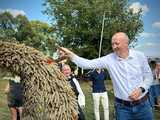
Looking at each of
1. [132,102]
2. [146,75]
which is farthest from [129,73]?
[132,102]

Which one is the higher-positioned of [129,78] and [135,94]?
[129,78]

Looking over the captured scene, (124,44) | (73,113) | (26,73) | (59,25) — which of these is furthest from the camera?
(59,25)

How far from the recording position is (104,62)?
14.8 feet

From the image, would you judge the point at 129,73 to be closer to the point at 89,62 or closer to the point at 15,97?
the point at 89,62

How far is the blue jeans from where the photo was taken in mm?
4336

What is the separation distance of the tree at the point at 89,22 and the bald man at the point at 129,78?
1087 inches

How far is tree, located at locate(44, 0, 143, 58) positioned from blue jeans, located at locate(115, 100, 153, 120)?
27.6 metres

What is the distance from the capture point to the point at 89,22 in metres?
34.3

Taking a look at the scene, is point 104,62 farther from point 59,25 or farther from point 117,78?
point 59,25

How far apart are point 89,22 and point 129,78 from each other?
3017 centimetres

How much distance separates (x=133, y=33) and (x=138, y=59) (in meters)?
31.8

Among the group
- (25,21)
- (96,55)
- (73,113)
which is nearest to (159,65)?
(73,113)

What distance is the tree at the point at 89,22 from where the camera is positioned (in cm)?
3297

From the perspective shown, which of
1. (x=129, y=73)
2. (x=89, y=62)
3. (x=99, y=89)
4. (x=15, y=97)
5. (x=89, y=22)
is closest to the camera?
(x=129, y=73)
